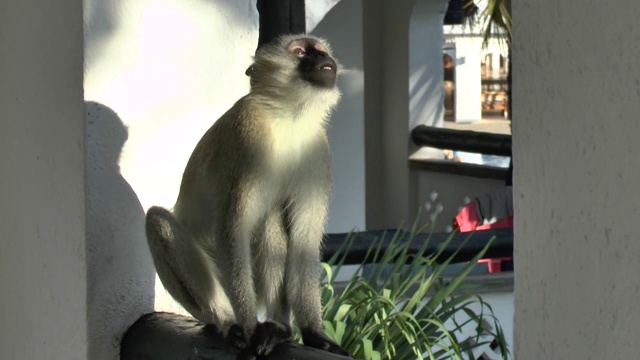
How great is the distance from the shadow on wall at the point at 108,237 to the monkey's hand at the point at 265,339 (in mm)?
314

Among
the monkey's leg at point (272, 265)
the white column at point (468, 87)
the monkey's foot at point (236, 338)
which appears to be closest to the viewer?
the monkey's foot at point (236, 338)

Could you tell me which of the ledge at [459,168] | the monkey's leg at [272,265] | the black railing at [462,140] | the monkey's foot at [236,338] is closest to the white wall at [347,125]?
the black railing at [462,140]

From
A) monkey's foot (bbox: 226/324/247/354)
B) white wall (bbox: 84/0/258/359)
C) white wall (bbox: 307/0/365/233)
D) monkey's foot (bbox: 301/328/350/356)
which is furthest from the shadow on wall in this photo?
white wall (bbox: 307/0/365/233)

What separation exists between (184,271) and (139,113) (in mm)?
509

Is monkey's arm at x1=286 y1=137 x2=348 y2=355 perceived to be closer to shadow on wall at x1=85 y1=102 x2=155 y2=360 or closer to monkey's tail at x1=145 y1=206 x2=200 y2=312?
monkey's tail at x1=145 y1=206 x2=200 y2=312

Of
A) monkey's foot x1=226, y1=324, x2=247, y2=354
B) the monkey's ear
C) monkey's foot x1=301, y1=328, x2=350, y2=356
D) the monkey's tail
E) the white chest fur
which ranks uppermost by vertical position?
the monkey's ear

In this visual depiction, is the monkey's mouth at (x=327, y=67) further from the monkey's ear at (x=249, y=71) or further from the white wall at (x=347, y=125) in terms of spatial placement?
the white wall at (x=347, y=125)

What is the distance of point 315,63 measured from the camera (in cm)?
334

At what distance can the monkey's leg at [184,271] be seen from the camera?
9.98 feet

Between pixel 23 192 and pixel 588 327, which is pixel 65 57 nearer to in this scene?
pixel 23 192

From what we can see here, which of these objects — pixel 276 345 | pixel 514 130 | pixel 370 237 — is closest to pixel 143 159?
pixel 276 345

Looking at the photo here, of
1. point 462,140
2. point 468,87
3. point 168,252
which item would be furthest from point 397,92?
point 468,87

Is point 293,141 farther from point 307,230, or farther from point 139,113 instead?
point 139,113

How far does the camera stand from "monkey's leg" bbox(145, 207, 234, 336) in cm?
304
